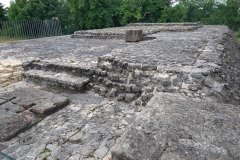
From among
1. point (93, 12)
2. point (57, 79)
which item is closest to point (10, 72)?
point (57, 79)

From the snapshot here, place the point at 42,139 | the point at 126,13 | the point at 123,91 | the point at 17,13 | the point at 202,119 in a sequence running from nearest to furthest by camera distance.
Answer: the point at 202,119
the point at 42,139
the point at 123,91
the point at 17,13
the point at 126,13

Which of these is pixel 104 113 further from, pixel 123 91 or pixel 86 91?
pixel 86 91

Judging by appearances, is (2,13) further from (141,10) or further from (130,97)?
(130,97)

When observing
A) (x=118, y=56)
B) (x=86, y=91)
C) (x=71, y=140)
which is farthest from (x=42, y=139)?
(x=118, y=56)

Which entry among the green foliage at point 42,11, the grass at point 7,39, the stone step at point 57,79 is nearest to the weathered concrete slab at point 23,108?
the stone step at point 57,79

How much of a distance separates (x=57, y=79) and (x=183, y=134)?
3087 mm

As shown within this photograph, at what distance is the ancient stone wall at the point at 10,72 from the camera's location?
168 inches

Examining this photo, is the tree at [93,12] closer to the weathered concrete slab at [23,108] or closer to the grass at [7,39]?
the grass at [7,39]

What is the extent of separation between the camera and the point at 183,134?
5.04ft

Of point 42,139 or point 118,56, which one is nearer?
point 42,139

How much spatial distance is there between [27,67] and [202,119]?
4.47 metres

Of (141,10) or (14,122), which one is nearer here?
(14,122)

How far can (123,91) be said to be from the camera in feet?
11.3

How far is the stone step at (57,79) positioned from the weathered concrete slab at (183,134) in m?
2.16
